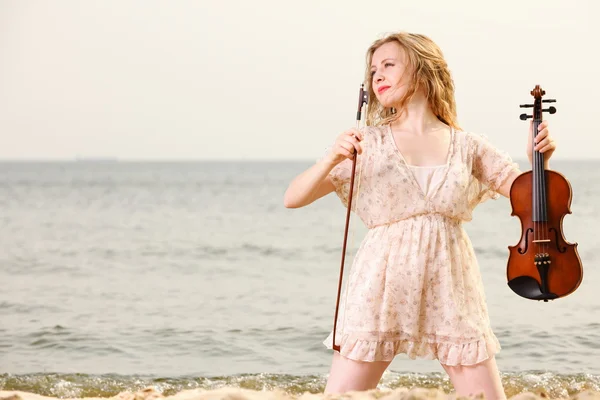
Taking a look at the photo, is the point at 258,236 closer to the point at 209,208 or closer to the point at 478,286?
the point at 209,208

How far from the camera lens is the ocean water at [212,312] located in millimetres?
7105

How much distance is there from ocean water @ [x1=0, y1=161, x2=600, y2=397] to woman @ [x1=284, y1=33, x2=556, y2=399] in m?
3.43

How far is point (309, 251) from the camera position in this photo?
47.4 feet

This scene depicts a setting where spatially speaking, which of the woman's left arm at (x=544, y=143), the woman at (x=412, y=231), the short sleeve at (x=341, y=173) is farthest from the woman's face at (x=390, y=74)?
the woman's left arm at (x=544, y=143)

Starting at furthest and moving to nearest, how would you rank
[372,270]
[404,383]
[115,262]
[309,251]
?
[309,251], [115,262], [404,383], [372,270]

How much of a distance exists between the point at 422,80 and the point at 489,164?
0.38m

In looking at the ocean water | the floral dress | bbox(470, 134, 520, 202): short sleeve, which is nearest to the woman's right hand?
the floral dress

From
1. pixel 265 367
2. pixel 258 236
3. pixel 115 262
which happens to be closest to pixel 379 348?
pixel 265 367

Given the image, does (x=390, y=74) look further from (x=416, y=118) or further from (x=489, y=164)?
(x=489, y=164)

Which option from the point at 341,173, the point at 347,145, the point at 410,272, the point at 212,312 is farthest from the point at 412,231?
the point at 212,312

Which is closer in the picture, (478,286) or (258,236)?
(478,286)

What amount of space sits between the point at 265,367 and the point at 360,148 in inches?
179

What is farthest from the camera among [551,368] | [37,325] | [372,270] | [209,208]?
[209,208]

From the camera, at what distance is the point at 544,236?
3.16 meters
